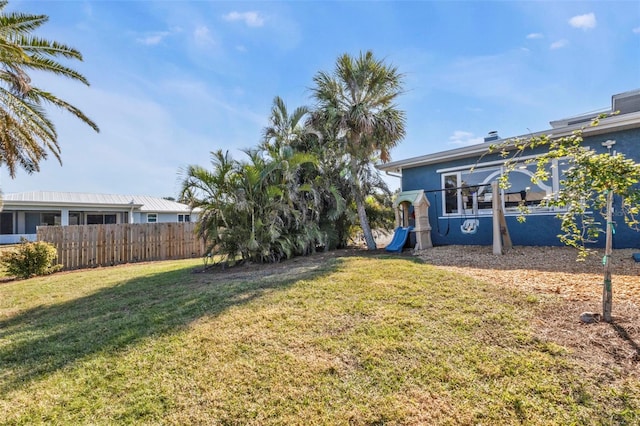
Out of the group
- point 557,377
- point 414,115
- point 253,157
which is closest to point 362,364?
point 557,377

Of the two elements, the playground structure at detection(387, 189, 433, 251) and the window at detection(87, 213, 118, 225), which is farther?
the window at detection(87, 213, 118, 225)

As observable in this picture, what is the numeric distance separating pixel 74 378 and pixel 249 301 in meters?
2.10

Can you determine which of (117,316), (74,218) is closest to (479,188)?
(117,316)

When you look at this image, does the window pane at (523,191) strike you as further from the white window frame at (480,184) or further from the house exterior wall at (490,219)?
the house exterior wall at (490,219)

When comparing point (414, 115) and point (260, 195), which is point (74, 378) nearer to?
point (260, 195)

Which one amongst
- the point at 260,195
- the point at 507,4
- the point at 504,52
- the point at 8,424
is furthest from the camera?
the point at 504,52

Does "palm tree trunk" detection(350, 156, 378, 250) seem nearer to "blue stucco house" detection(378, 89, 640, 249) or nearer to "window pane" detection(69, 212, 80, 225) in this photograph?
"blue stucco house" detection(378, 89, 640, 249)

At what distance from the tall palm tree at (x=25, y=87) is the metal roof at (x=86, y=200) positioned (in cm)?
1051

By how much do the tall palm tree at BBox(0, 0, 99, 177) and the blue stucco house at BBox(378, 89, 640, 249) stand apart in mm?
9204

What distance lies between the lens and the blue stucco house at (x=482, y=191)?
7.15 m

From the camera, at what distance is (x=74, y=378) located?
290cm

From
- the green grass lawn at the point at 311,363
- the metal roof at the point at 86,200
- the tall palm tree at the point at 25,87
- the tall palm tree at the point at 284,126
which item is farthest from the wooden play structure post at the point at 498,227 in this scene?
the metal roof at the point at 86,200

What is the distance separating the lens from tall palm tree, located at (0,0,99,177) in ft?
20.8

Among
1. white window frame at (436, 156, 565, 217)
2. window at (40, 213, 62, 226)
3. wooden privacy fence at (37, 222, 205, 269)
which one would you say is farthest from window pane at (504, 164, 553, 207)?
window at (40, 213, 62, 226)
